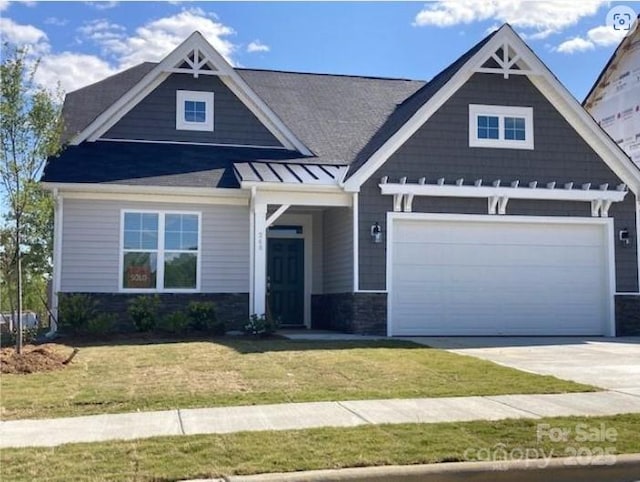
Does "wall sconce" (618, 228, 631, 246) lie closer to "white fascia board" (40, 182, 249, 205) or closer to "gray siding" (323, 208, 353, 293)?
"gray siding" (323, 208, 353, 293)

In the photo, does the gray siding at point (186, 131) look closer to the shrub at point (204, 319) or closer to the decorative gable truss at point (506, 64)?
the shrub at point (204, 319)

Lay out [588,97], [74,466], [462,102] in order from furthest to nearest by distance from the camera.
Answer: [588,97]
[462,102]
[74,466]

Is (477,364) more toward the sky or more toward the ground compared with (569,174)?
more toward the ground

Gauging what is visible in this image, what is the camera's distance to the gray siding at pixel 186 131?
56.6 ft

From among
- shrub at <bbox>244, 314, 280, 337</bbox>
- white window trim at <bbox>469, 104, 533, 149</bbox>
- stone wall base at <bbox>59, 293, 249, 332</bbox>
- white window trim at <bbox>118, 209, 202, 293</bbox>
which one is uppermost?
white window trim at <bbox>469, 104, 533, 149</bbox>

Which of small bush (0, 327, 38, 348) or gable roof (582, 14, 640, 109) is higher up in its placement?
gable roof (582, 14, 640, 109)

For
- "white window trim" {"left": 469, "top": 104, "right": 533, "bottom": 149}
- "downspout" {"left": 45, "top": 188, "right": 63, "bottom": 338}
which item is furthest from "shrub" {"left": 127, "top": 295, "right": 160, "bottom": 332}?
"white window trim" {"left": 469, "top": 104, "right": 533, "bottom": 149}

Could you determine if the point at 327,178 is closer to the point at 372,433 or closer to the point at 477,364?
the point at 477,364

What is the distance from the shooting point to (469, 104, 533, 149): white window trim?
16.2 m

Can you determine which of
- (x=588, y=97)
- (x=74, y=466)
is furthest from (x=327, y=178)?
(x=588, y=97)

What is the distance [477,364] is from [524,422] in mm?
3827

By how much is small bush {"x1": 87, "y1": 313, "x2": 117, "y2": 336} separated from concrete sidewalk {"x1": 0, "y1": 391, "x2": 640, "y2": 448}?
706 centimetres

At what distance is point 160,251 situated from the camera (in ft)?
51.3

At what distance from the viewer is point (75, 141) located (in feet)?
53.9
